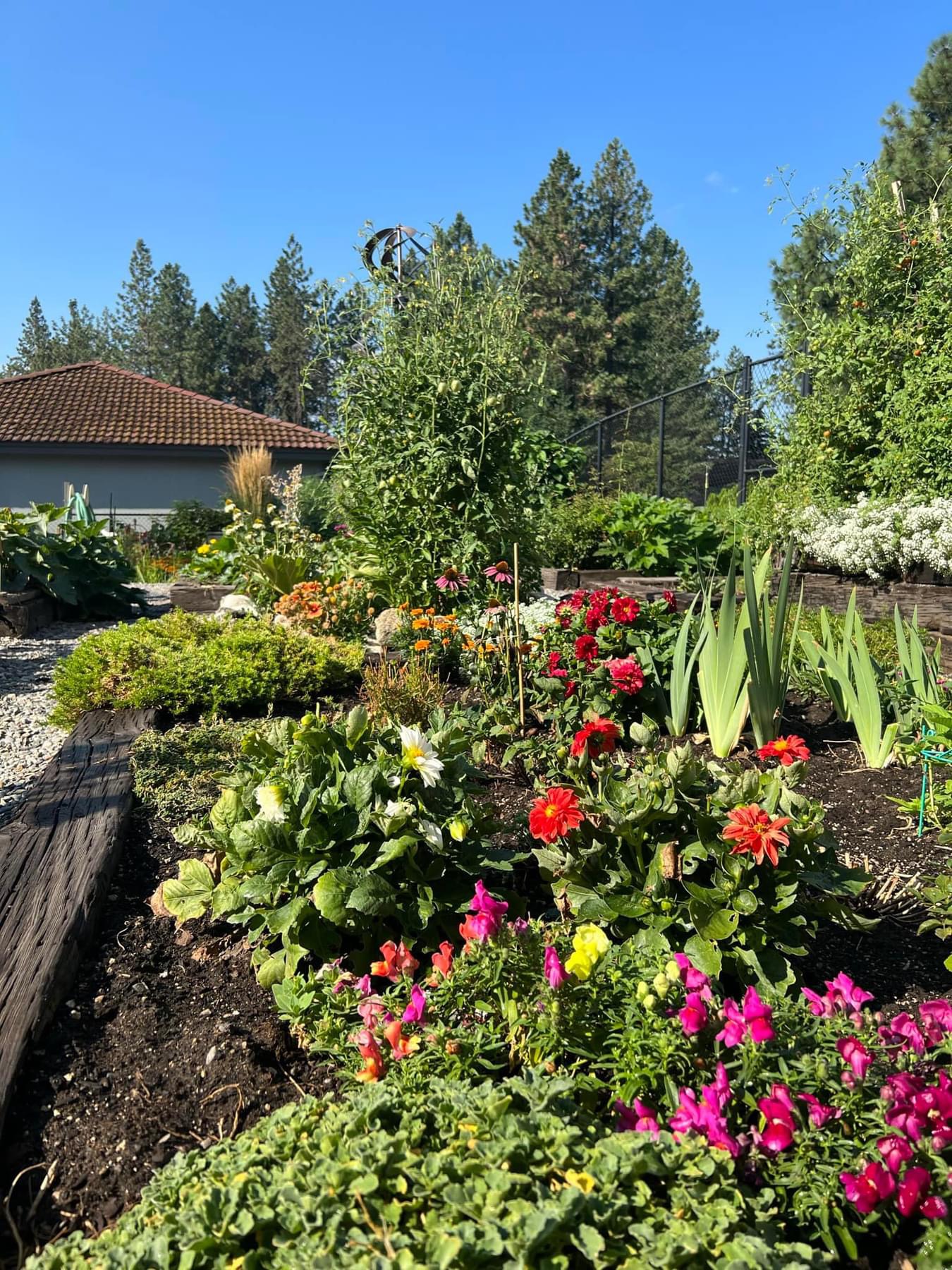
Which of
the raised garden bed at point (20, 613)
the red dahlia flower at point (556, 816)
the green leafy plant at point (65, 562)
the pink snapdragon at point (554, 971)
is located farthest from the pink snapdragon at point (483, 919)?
the green leafy plant at point (65, 562)

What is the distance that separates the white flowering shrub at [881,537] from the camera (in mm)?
6746

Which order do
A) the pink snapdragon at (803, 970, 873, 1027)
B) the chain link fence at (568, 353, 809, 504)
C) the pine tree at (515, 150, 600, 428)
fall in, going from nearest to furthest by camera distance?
the pink snapdragon at (803, 970, 873, 1027)
the chain link fence at (568, 353, 809, 504)
the pine tree at (515, 150, 600, 428)

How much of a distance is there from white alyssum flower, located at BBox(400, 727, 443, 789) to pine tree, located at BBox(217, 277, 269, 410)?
49.7 m

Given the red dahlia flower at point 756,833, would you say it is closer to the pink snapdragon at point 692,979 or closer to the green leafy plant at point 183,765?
A: the pink snapdragon at point 692,979

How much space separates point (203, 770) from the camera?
366 centimetres

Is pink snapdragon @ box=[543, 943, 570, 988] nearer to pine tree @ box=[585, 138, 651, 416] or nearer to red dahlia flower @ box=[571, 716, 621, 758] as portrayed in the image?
red dahlia flower @ box=[571, 716, 621, 758]

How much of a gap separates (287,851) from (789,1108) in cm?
123

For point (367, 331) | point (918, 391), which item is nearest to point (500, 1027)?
point (367, 331)

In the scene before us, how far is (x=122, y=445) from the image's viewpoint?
21359 mm

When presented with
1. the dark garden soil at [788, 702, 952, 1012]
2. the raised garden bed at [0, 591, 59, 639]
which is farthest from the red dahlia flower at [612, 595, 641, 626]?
the raised garden bed at [0, 591, 59, 639]

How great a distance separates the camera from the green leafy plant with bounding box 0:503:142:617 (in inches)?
318

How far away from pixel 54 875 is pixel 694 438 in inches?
1060

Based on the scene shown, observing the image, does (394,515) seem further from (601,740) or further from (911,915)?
(911,915)

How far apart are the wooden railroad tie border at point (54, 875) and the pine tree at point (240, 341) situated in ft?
158
